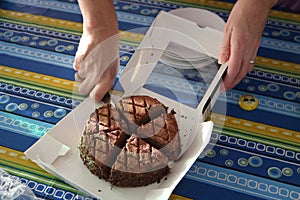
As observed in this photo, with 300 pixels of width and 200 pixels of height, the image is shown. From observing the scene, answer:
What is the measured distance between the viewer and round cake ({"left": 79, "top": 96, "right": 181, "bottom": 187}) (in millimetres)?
993

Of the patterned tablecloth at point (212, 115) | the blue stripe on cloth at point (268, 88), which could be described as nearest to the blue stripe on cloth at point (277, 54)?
the patterned tablecloth at point (212, 115)

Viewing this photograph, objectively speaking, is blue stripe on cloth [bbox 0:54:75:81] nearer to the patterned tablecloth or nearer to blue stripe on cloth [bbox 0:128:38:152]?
the patterned tablecloth

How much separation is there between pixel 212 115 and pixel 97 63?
0.31 metres

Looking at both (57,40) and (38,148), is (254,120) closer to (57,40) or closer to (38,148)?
(38,148)

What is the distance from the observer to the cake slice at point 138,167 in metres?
0.99

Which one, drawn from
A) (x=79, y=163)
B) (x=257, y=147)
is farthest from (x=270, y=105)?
(x=79, y=163)

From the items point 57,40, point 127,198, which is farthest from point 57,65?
point 127,198

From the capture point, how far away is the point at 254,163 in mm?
1085

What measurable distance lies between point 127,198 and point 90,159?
12 centimetres

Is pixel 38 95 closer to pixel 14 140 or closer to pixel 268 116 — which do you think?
pixel 14 140

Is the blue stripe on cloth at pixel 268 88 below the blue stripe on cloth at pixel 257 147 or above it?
above

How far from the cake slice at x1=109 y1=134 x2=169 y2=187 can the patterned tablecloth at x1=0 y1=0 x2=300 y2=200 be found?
78 mm

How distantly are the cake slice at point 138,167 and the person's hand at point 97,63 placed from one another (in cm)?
21

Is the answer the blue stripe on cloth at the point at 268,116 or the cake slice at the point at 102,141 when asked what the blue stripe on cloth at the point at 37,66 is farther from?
the blue stripe on cloth at the point at 268,116
